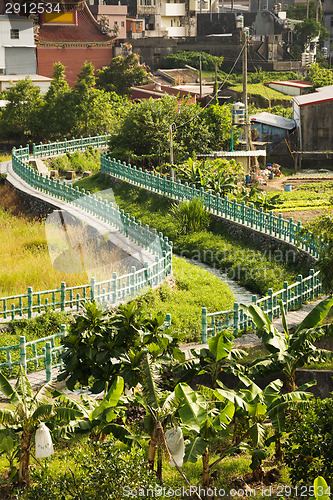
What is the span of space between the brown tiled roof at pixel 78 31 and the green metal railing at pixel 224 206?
26.7 metres

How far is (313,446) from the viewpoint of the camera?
31.7 ft

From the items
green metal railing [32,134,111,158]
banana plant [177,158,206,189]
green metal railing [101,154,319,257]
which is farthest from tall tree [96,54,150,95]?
banana plant [177,158,206,189]

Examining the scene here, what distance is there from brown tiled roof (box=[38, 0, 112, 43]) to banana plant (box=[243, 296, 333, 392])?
47.4m

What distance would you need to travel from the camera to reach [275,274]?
20469 mm

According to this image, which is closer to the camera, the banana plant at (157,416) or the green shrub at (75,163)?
the banana plant at (157,416)

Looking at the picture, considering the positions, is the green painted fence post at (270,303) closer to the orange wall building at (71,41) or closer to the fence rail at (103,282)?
the fence rail at (103,282)

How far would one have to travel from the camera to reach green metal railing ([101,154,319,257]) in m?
21.2

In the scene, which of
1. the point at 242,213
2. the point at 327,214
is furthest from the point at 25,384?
the point at 242,213

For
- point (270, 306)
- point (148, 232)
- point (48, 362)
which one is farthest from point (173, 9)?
point (48, 362)

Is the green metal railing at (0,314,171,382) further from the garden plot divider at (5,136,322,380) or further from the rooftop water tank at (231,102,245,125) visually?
the rooftop water tank at (231,102,245,125)

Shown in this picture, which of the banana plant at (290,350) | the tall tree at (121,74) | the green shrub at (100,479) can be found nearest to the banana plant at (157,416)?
the green shrub at (100,479)

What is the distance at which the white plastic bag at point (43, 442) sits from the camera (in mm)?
9266

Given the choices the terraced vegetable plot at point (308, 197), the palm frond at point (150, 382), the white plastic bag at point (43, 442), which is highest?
the palm frond at point (150, 382)

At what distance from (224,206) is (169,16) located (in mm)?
57096
